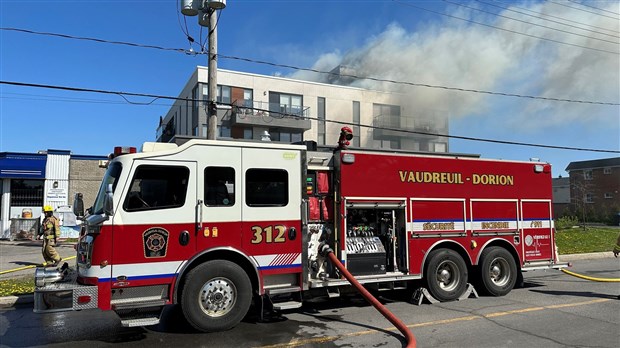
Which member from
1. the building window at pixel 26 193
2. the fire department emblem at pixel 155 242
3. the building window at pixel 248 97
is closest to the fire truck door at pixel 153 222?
the fire department emblem at pixel 155 242

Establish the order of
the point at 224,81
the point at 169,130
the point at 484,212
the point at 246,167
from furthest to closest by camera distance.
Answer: the point at 169,130
the point at 224,81
the point at 484,212
the point at 246,167

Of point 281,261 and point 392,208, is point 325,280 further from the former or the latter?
point 392,208

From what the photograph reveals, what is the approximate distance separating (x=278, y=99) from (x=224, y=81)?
15.6 ft

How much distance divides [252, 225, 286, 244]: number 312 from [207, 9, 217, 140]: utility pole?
5321 mm

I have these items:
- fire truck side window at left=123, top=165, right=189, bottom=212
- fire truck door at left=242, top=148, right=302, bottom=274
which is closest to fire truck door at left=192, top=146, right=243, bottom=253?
fire truck door at left=242, top=148, right=302, bottom=274

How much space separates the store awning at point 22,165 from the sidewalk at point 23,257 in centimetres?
323

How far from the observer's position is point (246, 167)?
21.9 feet

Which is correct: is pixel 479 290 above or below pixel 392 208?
below

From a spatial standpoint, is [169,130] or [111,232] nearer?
[111,232]

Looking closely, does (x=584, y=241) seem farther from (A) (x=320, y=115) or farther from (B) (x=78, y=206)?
(A) (x=320, y=115)

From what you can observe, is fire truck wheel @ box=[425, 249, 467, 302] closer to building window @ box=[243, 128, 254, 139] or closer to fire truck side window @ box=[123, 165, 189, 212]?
fire truck side window @ box=[123, 165, 189, 212]

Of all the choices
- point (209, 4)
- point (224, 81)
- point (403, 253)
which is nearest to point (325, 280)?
point (403, 253)

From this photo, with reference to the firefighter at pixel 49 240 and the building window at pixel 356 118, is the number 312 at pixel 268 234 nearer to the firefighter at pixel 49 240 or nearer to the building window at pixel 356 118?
the firefighter at pixel 49 240

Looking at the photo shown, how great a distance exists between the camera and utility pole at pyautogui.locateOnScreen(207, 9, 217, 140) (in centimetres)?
1148
